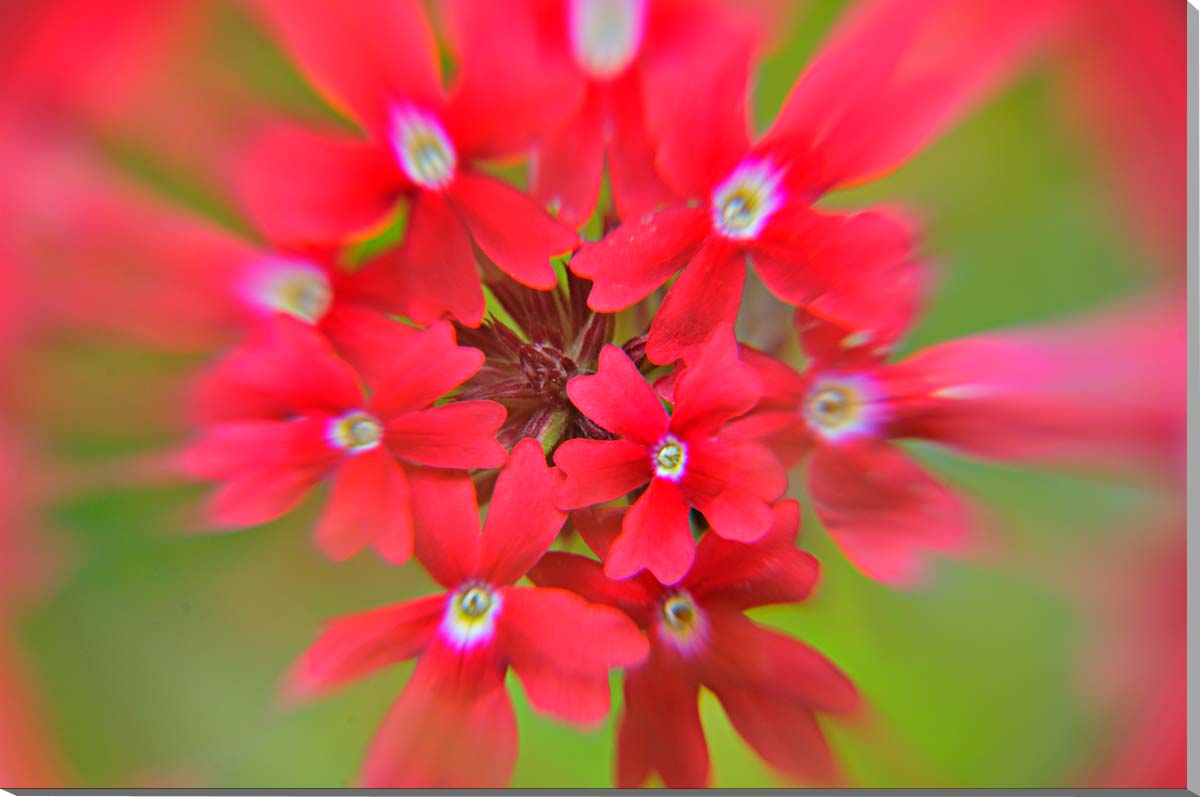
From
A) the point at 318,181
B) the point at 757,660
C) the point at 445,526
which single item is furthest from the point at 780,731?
the point at 318,181

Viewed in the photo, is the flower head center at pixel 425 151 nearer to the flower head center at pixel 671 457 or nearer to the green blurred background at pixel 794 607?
the green blurred background at pixel 794 607

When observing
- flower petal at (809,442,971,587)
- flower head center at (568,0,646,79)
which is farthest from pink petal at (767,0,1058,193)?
flower petal at (809,442,971,587)

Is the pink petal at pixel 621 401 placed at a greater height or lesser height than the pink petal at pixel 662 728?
greater

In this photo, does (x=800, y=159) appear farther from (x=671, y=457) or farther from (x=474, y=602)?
(x=474, y=602)

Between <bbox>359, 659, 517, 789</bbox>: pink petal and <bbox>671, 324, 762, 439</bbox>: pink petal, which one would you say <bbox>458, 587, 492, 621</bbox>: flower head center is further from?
<bbox>671, 324, 762, 439</bbox>: pink petal

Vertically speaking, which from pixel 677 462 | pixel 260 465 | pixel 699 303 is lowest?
pixel 260 465

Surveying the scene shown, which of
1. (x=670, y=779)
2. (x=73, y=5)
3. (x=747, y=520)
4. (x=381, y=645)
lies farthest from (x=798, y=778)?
(x=73, y=5)

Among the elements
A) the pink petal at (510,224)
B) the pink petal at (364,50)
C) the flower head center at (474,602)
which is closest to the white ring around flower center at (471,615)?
the flower head center at (474,602)
